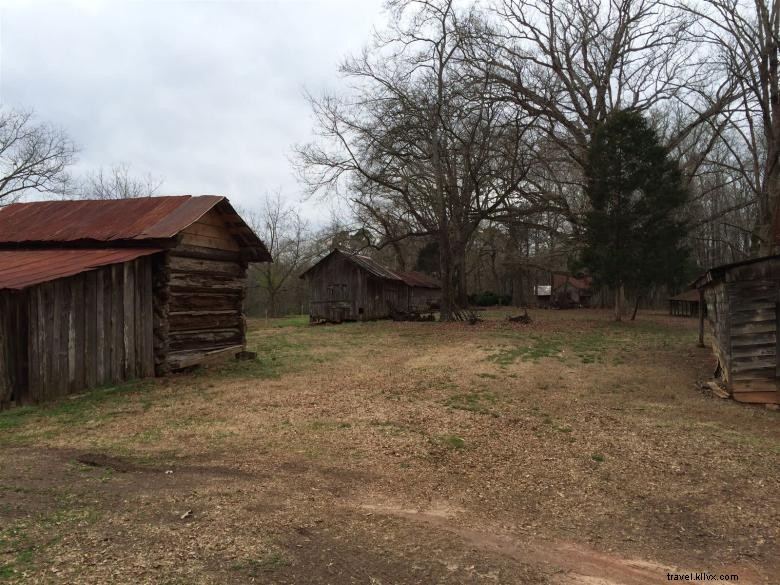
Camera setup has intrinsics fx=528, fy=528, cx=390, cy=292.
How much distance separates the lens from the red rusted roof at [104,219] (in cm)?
1280

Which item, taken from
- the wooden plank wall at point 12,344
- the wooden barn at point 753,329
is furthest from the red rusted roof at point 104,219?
the wooden barn at point 753,329

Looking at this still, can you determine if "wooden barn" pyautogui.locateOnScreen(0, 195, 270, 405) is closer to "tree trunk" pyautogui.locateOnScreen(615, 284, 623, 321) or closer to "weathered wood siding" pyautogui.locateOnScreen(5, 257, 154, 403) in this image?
"weathered wood siding" pyautogui.locateOnScreen(5, 257, 154, 403)

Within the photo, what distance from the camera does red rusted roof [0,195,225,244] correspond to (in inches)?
504

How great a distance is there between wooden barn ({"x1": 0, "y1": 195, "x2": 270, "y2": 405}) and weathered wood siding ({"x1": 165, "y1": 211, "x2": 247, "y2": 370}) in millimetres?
28

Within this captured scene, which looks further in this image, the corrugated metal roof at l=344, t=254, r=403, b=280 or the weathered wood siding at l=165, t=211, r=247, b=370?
the corrugated metal roof at l=344, t=254, r=403, b=280

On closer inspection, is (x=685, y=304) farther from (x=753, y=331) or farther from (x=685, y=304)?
(x=753, y=331)

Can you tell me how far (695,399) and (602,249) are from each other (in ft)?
49.7

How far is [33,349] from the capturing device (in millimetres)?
9469

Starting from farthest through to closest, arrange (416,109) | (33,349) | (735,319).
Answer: (416,109) → (735,319) → (33,349)

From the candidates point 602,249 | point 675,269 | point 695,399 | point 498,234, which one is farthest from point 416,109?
point 695,399

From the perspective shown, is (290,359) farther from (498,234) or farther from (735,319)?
(498,234)

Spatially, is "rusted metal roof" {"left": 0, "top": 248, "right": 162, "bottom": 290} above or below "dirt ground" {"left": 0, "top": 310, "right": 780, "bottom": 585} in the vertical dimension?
above

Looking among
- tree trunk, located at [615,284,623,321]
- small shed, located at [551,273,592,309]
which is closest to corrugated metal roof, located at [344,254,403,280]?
tree trunk, located at [615,284,623,321]

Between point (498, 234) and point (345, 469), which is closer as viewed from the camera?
point (345, 469)
